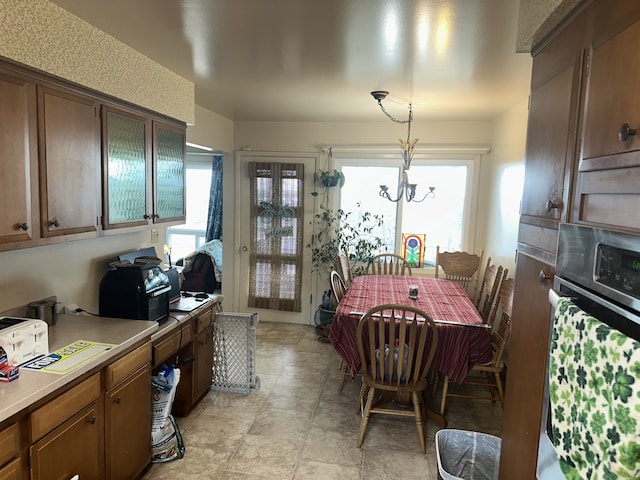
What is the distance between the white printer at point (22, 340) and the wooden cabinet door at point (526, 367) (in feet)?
5.98

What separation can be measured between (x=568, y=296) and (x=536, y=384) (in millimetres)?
341

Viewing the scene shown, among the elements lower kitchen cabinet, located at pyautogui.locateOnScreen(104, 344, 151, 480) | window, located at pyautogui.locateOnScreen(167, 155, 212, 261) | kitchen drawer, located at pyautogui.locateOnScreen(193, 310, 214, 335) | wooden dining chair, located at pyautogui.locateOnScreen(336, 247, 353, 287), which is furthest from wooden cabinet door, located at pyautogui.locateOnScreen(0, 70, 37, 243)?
window, located at pyautogui.locateOnScreen(167, 155, 212, 261)

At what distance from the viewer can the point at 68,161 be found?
6.42 feet

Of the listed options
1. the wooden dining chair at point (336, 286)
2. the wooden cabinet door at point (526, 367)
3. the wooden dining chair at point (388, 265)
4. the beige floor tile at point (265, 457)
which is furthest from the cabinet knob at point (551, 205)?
the wooden dining chair at point (388, 265)

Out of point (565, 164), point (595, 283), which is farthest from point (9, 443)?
point (565, 164)

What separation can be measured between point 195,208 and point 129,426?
16.2ft

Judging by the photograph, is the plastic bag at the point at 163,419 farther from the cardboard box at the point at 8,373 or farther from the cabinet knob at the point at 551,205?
the cabinet knob at the point at 551,205

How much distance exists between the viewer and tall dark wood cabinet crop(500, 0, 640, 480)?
0.83m

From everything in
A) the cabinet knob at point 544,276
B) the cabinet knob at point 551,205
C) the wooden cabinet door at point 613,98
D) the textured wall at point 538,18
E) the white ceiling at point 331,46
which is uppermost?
the white ceiling at point 331,46

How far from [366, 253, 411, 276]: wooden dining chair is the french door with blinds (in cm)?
78

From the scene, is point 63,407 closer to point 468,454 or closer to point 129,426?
point 129,426

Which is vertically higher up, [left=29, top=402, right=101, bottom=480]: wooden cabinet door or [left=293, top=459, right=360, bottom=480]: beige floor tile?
[left=29, top=402, right=101, bottom=480]: wooden cabinet door

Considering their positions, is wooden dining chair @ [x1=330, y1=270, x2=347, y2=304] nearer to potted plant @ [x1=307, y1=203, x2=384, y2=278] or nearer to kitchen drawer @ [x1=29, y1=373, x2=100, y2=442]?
potted plant @ [x1=307, y1=203, x2=384, y2=278]

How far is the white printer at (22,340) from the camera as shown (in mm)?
1631
